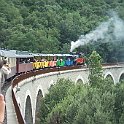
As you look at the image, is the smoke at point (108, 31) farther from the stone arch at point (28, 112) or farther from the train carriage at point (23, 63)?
the stone arch at point (28, 112)

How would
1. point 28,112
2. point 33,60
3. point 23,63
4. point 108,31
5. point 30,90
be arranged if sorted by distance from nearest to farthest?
point 28,112 → point 30,90 → point 23,63 → point 33,60 → point 108,31

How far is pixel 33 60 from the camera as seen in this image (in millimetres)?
37000

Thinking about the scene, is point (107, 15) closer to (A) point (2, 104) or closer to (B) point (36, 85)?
(B) point (36, 85)

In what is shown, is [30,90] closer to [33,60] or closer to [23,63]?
[23,63]

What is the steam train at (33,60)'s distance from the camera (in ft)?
88.0

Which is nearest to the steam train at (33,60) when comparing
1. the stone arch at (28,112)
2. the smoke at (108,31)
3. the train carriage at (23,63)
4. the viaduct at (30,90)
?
the train carriage at (23,63)

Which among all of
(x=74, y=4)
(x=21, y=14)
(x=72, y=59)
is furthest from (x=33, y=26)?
(x=72, y=59)

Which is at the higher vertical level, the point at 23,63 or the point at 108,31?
the point at 108,31

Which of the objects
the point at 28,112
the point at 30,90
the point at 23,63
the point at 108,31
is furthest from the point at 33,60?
the point at 108,31

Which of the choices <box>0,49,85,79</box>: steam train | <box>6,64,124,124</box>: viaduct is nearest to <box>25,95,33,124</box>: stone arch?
<box>6,64,124,124</box>: viaduct

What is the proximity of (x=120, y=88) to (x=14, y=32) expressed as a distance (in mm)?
47063

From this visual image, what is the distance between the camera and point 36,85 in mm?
29219

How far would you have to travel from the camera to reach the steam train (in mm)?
26812

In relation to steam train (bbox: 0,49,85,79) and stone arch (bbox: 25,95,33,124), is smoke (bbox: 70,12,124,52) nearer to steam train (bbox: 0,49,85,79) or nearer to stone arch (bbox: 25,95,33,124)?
steam train (bbox: 0,49,85,79)
